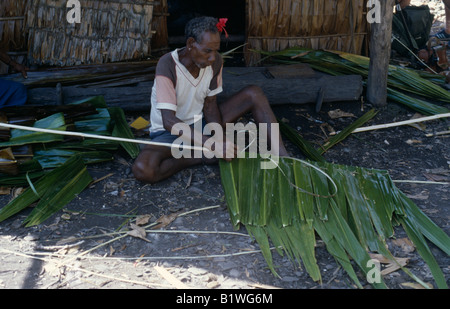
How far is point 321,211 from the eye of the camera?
2.75m

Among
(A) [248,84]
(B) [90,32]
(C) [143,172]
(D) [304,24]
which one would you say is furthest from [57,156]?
(D) [304,24]

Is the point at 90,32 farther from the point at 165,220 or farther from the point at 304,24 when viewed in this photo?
the point at 165,220

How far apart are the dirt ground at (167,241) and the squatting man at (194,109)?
14 cm

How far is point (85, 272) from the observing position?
8.16 ft

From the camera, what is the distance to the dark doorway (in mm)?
5691

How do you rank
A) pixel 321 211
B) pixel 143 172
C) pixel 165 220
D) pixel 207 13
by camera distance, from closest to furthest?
pixel 321 211, pixel 165 220, pixel 143 172, pixel 207 13

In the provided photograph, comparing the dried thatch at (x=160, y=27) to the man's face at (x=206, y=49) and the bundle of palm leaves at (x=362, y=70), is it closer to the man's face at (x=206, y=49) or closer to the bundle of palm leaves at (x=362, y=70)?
the bundle of palm leaves at (x=362, y=70)

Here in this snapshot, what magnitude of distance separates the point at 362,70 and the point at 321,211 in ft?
7.45

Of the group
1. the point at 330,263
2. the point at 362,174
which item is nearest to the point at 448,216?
the point at 362,174

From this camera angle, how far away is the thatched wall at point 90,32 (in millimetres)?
4191

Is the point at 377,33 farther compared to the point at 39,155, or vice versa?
the point at 377,33

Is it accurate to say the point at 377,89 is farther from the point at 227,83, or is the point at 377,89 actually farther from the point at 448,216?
the point at 448,216

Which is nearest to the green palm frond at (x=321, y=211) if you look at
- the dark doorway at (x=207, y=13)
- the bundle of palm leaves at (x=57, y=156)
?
the bundle of palm leaves at (x=57, y=156)

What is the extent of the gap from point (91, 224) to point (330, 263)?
1.35 meters
